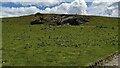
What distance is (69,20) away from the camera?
89625 mm

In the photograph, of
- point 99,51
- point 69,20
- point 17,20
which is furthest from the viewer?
point 17,20

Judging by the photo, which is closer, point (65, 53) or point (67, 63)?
point (67, 63)

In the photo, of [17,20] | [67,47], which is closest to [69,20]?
[17,20]

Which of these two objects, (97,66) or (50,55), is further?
(50,55)

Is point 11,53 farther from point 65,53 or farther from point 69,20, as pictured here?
point 69,20

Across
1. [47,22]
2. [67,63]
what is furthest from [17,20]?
[67,63]

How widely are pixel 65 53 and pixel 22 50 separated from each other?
6340 millimetres

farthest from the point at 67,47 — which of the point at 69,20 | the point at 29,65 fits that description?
the point at 69,20

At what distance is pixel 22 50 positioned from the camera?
39312 millimetres

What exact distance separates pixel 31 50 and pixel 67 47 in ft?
16.8

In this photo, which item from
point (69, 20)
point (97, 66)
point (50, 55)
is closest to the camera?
point (97, 66)

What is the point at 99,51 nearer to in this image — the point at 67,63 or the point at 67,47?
the point at 67,47

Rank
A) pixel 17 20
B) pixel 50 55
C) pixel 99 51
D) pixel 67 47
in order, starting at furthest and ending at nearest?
1. pixel 17 20
2. pixel 67 47
3. pixel 99 51
4. pixel 50 55

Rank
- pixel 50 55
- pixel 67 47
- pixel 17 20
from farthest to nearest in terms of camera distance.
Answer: pixel 17 20 → pixel 67 47 → pixel 50 55
